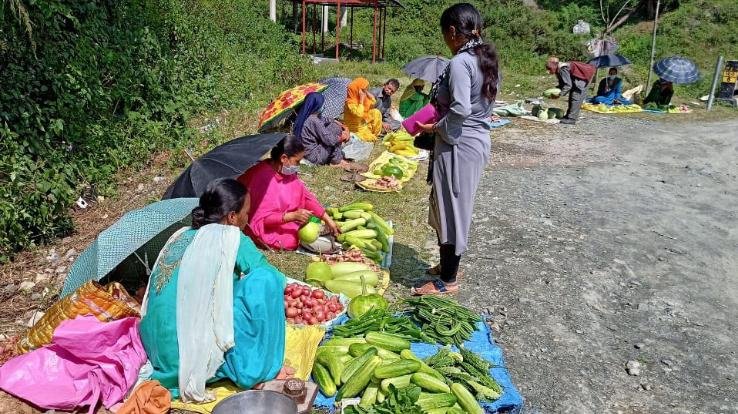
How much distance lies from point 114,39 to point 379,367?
6.40 m

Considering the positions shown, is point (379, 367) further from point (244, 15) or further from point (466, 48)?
point (244, 15)

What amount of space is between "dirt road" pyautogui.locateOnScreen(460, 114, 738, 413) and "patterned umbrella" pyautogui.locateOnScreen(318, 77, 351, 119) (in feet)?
9.71

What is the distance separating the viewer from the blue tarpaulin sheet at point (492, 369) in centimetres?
335

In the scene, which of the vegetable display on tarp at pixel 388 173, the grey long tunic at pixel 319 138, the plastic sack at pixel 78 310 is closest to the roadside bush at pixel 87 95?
the grey long tunic at pixel 319 138

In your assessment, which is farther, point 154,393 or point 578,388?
point 578,388

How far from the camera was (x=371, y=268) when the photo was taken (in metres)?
5.08

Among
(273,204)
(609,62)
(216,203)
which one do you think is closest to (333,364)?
(216,203)

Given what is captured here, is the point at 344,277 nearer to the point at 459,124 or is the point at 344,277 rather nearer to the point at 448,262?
the point at 448,262

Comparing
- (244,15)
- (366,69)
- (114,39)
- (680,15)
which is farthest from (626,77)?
(114,39)

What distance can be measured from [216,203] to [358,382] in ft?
4.52

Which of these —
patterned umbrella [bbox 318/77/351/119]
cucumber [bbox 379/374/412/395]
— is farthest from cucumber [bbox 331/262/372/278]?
patterned umbrella [bbox 318/77/351/119]

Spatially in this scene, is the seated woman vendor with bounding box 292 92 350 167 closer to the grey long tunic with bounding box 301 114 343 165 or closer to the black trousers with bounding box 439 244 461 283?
the grey long tunic with bounding box 301 114 343 165

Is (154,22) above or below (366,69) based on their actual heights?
above

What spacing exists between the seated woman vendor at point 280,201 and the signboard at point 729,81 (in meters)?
15.0
